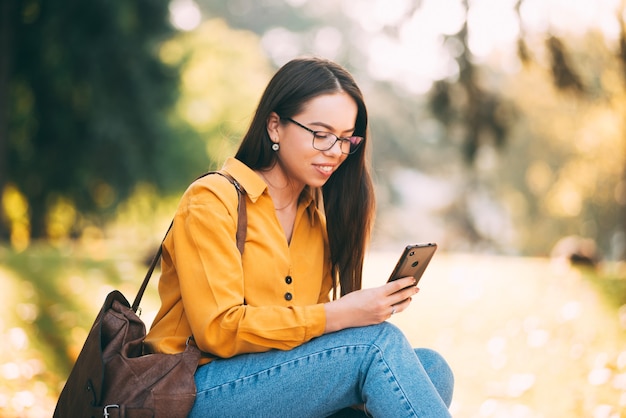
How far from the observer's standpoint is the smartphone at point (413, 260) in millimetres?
2435

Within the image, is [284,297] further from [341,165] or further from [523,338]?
[523,338]

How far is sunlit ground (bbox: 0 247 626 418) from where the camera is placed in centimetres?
472

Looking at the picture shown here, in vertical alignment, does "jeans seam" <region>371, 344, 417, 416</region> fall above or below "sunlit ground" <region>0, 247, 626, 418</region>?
above

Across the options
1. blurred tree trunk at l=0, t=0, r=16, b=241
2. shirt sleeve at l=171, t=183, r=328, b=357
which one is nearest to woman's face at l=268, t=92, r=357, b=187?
shirt sleeve at l=171, t=183, r=328, b=357

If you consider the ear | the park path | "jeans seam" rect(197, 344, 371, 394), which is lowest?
the park path

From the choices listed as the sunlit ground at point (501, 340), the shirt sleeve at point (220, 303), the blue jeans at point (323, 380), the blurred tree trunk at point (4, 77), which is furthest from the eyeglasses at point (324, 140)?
the blurred tree trunk at point (4, 77)

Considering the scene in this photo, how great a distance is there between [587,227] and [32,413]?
23183 mm

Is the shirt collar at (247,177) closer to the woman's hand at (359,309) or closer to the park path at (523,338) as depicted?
the woman's hand at (359,309)

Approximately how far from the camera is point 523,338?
6.04 metres

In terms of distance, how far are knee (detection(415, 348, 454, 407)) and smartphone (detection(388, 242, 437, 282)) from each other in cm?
28

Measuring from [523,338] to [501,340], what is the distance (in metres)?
0.17

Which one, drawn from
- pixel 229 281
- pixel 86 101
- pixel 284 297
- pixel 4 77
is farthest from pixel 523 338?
pixel 86 101

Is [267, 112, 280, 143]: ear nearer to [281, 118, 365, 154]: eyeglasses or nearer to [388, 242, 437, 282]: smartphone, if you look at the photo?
[281, 118, 365, 154]: eyeglasses

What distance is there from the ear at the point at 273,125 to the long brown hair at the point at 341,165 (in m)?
0.02
